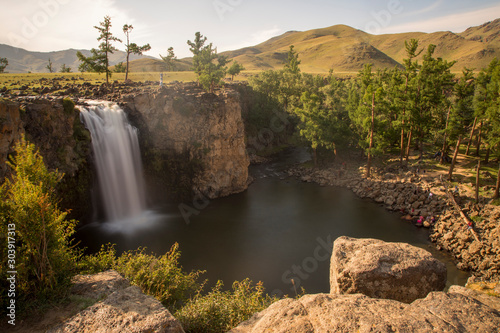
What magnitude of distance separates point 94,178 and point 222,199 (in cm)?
1590

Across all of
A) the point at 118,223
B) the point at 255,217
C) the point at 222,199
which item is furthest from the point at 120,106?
the point at 255,217

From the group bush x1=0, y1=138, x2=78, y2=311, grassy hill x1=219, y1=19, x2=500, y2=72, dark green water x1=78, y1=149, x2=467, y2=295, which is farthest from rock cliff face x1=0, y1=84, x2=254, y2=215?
grassy hill x1=219, y1=19, x2=500, y2=72

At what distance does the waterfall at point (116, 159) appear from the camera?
3077 centimetres

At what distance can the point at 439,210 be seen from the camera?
1172 inches

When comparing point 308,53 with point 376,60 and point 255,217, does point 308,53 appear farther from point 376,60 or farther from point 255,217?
point 255,217

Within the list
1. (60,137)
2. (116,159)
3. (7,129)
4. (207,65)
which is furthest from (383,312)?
(207,65)

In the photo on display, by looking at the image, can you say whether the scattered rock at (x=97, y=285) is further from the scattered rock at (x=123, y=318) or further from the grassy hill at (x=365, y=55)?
the grassy hill at (x=365, y=55)

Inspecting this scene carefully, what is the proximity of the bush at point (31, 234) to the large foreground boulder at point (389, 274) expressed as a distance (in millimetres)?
11665

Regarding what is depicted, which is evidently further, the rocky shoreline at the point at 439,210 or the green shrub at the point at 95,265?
the rocky shoreline at the point at 439,210

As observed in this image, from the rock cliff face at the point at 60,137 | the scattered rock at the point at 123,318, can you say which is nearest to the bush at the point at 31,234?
the scattered rock at the point at 123,318

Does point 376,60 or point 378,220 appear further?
point 376,60

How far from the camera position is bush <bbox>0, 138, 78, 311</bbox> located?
34.2ft

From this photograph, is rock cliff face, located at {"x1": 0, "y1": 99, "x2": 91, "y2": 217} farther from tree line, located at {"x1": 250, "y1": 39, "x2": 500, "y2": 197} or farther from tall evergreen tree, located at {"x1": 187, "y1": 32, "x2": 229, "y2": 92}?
tree line, located at {"x1": 250, "y1": 39, "x2": 500, "y2": 197}

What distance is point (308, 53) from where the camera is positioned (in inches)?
7131
